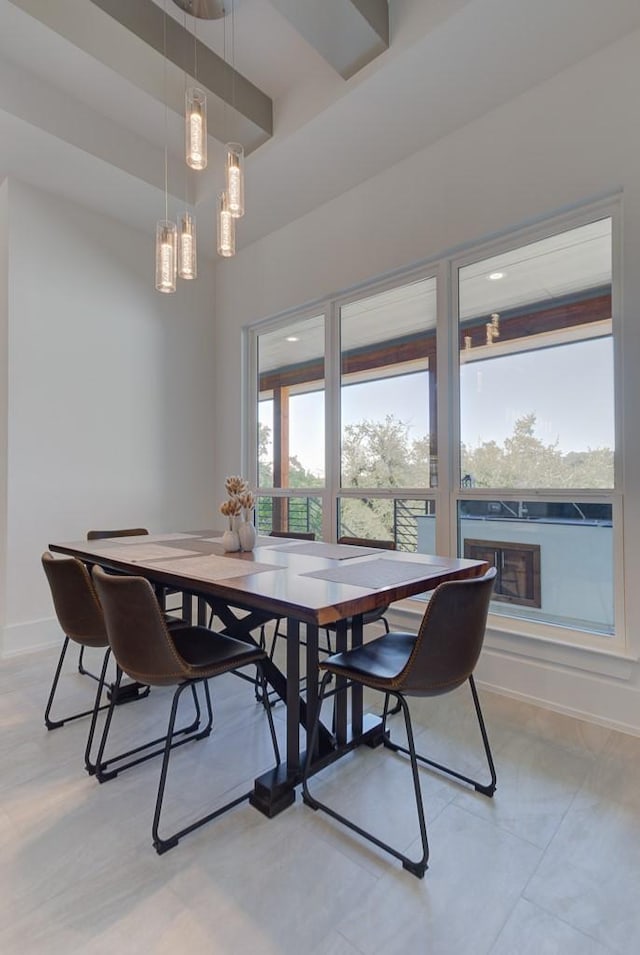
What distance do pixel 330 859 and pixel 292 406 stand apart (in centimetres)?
325

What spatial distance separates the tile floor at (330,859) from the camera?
1.24 meters

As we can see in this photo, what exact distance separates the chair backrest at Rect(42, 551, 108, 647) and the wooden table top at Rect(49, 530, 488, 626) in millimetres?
168

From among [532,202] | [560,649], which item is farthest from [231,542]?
[532,202]

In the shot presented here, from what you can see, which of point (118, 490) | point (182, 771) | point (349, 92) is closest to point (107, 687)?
point (182, 771)

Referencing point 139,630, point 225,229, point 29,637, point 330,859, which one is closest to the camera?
point 330,859

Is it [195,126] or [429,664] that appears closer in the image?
[429,664]

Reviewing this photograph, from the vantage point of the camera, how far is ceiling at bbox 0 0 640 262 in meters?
2.33

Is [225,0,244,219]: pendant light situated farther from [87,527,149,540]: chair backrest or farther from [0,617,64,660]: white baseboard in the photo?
[0,617,64,660]: white baseboard

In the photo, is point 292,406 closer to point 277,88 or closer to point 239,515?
point 239,515

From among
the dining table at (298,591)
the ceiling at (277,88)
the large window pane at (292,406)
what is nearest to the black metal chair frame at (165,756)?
the dining table at (298,591)

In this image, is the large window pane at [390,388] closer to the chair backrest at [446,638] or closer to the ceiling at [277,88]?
the ceiling at [277,88]

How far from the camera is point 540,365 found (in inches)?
107

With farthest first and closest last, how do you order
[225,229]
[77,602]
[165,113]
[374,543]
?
[165,113]
[374,543]
[225,229]
[77,602]

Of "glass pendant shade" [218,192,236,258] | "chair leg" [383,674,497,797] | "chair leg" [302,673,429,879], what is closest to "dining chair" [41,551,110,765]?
"chair leg" [302,673,429,879]
